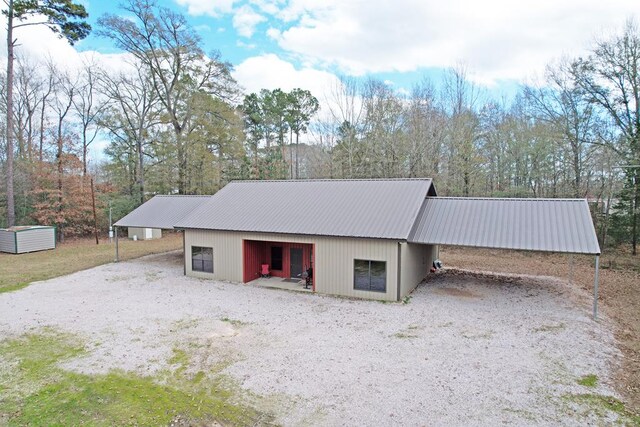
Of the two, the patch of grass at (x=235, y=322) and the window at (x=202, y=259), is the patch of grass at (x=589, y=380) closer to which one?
the patch of grass at (x=235, y=322)

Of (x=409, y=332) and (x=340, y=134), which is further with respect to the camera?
(x=340, y=134)

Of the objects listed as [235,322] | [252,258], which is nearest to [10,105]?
[252,258]

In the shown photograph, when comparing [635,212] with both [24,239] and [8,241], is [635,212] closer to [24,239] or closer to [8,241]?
[24,239]

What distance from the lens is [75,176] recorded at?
83.6ft

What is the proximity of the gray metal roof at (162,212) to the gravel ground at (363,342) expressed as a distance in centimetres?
445

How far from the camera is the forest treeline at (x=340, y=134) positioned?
67.2 ft

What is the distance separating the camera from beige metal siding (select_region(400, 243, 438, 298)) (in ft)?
39.5

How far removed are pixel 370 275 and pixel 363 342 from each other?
144 inches

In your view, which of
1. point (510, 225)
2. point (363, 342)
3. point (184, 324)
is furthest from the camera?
point (510, 225)

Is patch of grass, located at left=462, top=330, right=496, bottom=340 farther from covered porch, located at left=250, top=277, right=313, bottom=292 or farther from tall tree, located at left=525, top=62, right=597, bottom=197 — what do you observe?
tall tree, located at left=525, top=62, right=597, bottom=197

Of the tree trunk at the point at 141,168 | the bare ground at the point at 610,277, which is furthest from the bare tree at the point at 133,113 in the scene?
the bare ground at the point at 610,277

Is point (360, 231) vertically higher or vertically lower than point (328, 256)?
higher

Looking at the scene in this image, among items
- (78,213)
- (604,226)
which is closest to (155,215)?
(78,213)

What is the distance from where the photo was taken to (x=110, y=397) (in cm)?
645
